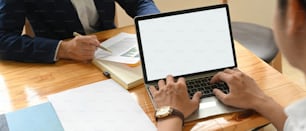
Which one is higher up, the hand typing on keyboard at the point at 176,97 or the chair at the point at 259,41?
the hand typing on keyboard at the point at 176,97

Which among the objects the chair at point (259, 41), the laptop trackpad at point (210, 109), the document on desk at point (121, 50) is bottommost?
the chair at point (259, 41)

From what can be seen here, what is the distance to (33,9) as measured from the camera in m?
1.51

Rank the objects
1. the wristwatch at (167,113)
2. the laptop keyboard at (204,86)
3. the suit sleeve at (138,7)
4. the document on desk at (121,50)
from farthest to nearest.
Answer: the suit sleeve at (138,7)
the document on desk at (121,50)
the laptop keyboard at (204,86)
the wristwatch at (167,113)

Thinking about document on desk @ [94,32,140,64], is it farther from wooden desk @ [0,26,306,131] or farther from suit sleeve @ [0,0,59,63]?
suit sleeve @ [0,0,59,63]

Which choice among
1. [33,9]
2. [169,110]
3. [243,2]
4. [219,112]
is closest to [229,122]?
[219,112]

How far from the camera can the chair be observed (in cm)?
181

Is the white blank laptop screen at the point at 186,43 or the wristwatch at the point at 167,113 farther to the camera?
the white blank laptop screen at the point at 186,43

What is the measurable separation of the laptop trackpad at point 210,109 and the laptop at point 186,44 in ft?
0.29

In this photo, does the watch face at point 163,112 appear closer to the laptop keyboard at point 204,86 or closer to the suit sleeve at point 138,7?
the laptop keyboard at point 204,86

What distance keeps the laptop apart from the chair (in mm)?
638

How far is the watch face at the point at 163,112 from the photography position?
0.99 m

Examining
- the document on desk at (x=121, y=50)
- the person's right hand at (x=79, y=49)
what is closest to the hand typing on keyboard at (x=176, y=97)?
the document on desk at (x=121, y=50)

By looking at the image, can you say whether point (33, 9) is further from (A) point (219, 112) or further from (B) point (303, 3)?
(B) point (303, 3)

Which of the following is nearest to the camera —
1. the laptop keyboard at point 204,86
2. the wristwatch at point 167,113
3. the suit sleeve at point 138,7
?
the wristwatch at point 167,113
